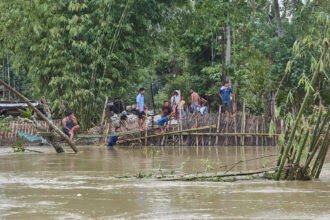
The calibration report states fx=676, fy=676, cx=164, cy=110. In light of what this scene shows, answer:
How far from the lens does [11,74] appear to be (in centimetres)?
3450

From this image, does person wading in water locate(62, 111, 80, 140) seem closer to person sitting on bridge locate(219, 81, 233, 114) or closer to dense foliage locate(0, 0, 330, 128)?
dense foliage locate(0, 0, 330, 128)

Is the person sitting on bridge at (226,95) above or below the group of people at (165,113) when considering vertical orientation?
above

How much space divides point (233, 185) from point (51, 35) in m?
13.9

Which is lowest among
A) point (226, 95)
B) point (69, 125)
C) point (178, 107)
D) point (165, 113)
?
point (69, 125)

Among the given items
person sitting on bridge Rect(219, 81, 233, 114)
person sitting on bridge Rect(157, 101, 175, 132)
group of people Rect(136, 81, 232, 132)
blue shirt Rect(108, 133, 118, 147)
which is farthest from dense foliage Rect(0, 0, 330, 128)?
blue shirt Rect(108, 133, 118, 147)

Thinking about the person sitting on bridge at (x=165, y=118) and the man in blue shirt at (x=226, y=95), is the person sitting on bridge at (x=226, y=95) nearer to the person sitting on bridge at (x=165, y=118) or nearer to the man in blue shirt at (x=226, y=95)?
the man in blue shirt at (x=226, y=95)

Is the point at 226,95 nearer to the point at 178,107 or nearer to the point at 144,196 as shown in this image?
the point at 178,107

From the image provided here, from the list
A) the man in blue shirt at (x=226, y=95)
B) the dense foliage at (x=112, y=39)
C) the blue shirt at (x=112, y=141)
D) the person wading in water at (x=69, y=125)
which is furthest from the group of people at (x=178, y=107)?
the person wading in water at (x=69, y=125)

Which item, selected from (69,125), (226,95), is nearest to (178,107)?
(226,95)

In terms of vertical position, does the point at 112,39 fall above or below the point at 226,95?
above

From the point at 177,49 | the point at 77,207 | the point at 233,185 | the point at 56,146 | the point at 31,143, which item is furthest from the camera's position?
the point at 177,49

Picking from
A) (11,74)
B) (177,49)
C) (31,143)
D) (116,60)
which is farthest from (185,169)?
(11,74)

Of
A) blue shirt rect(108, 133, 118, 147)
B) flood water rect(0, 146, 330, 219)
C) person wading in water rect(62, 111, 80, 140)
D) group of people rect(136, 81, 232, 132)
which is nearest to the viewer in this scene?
flood water rect(0, 146, 330, 219)

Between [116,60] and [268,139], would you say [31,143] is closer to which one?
[116,60]
